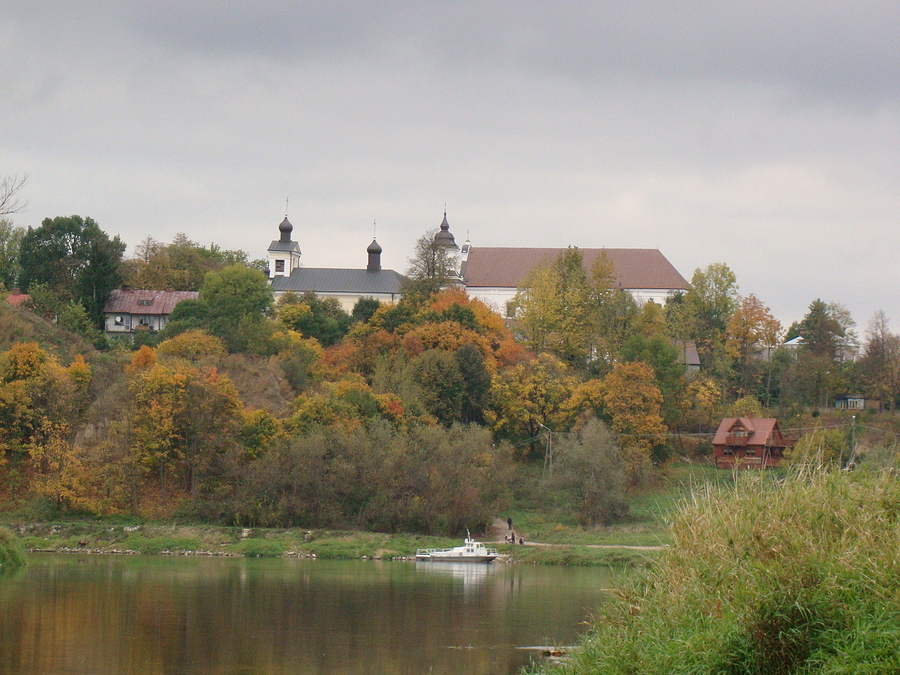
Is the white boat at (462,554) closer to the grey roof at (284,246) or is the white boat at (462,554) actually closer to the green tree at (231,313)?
the green tree at (231,313)

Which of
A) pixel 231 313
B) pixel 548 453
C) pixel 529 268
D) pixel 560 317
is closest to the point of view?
pixel 548 453

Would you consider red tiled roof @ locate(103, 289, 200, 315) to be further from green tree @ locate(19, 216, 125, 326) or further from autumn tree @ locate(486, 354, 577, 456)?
autumn tree @ locate(486, 354, 577, 456)

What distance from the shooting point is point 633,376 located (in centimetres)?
5734

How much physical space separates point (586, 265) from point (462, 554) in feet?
197

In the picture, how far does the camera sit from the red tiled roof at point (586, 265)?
330 feet

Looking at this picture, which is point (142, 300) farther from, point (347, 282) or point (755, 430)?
point (755, 430)

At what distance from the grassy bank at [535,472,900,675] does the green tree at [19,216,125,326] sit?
209 feet

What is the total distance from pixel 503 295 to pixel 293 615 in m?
75.8

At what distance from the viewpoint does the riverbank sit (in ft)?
138

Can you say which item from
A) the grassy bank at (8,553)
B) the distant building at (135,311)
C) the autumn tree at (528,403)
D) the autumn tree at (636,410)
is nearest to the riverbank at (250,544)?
the grassy bank at (8,553)

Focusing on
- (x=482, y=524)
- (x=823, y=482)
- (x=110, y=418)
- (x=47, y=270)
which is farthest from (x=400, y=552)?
(x=47, y=270)

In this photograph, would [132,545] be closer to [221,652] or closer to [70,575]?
[70,575]

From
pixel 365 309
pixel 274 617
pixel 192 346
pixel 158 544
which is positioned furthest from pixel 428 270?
pixel 274 617

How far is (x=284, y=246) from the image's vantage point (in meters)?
110
